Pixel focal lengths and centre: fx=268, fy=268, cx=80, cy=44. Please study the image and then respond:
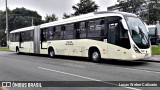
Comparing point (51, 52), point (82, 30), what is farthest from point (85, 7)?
point (82, 30)

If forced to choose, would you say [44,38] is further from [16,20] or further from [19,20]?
[16,20]

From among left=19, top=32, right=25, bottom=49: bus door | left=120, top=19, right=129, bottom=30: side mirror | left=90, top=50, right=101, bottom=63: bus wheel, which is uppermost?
left=120, top=19, right=129, bottom=30: side mirror

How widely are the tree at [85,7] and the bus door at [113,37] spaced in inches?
1927

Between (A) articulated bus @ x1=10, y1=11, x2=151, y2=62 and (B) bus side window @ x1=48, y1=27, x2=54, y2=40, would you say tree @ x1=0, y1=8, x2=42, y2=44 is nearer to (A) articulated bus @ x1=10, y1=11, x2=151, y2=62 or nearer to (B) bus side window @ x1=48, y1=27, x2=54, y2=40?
(B) bus side window @ x1=48, y1=27, x2=54, y2=40

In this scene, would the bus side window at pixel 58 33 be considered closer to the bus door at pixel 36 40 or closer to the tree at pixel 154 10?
the bus door at pixel 36 40

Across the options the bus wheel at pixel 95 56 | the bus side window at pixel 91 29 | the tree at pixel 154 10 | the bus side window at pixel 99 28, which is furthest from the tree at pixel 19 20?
the bus side window at pixel 99 28

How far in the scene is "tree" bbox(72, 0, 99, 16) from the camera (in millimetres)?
65250

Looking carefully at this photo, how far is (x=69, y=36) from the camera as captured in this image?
68.7ft

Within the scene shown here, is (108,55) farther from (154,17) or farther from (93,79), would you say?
(154,17)

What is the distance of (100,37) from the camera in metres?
17.3

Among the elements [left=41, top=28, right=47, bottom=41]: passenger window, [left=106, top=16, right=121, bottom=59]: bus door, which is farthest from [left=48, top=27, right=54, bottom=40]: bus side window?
[left=106, top=16, right=121, bottom=59]: bus door

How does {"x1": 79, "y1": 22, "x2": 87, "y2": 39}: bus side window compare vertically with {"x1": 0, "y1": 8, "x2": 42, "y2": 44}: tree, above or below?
below

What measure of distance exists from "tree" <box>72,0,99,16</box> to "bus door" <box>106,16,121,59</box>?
48942mm

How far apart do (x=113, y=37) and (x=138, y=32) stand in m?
1.52
